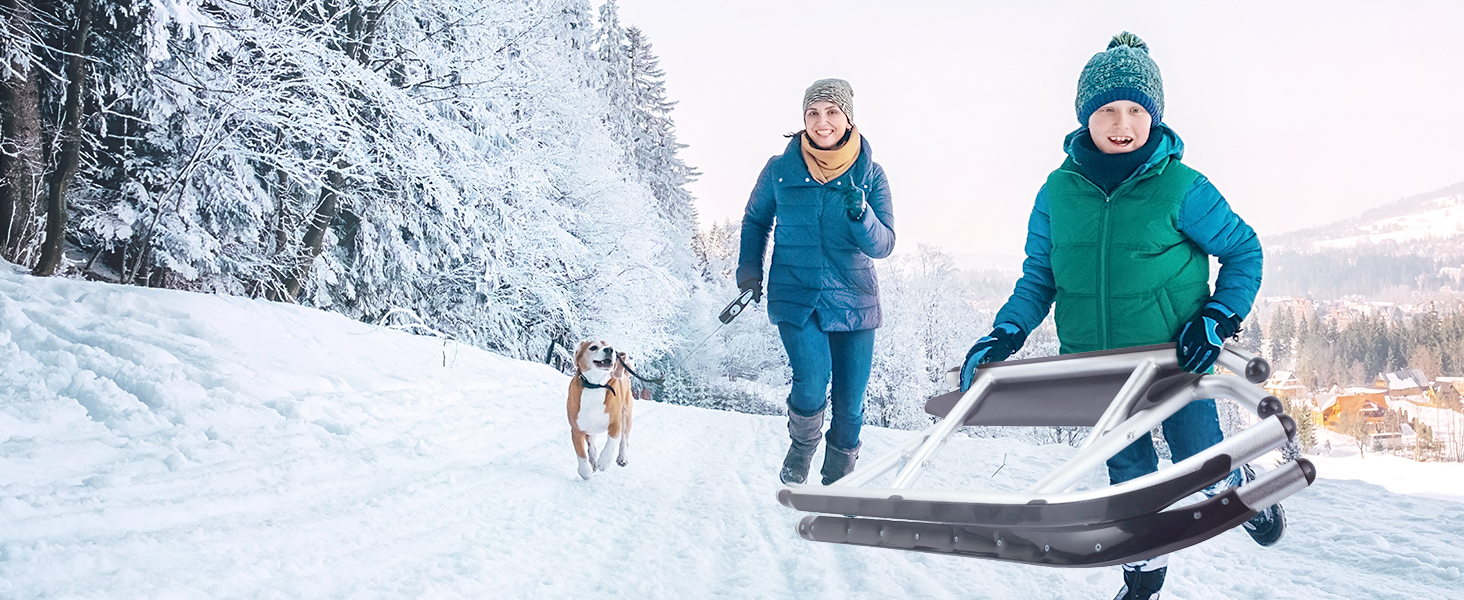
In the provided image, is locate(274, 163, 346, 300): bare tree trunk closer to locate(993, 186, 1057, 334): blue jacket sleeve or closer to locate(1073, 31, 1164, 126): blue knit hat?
locate(993, 186, 1057, 334): blue jacket sleeve

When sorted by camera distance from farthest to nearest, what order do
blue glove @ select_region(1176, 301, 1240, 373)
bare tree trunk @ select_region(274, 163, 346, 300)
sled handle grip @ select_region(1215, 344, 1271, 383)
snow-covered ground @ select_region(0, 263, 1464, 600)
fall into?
bare tree trunk @ select_region(274, 163, 346, 300)
snow-covered ground @ select_region(0, 263, 1464, 600)
blue glove @ select_region(1176, 301, 1240, 373)
sled handle grip @ select_region(1215, 344, 1271, 383)

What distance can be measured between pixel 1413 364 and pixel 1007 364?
16.1 m

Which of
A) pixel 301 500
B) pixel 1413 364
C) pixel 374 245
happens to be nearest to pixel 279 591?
pixel 301 500

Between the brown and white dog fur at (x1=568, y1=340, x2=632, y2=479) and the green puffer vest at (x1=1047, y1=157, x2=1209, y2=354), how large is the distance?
9.50 ft

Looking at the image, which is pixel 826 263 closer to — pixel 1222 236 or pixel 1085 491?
pixel 1222 236

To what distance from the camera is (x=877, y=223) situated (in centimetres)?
343

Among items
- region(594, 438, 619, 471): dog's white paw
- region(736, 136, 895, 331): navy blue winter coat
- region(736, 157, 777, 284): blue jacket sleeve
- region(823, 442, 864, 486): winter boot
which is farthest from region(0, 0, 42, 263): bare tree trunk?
region(823, 442, 864, 486): winter boot

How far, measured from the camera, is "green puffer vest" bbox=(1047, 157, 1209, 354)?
6.86ft

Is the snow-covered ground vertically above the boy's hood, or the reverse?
the boy's hood

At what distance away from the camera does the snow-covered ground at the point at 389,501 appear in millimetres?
2582

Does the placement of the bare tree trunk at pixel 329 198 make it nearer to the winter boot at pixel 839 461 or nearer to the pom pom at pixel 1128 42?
the winter boot at pixel 839 461

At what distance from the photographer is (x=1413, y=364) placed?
13.2 meters

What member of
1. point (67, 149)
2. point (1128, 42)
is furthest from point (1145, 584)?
point (67, 149)

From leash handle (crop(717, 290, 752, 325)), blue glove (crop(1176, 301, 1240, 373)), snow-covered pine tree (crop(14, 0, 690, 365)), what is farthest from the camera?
→ snow-covered pine tree (crop(14, 0, 690, 365))
